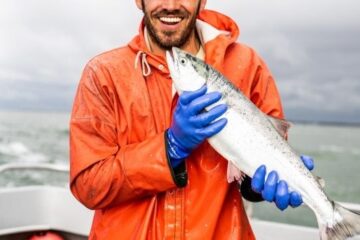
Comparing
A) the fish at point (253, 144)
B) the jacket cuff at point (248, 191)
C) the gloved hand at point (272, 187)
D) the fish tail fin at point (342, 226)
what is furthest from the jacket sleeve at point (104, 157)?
the fish tail fin at point (342, 226)

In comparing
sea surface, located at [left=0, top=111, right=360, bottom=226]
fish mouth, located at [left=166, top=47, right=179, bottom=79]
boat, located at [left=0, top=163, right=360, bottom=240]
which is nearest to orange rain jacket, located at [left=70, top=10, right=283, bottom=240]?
fish mouth, located at [left=166, top=47, right=179, bottom=79]

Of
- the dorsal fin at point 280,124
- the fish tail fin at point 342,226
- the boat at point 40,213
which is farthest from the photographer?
the boat at point 40,213

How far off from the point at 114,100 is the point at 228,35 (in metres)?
0.88

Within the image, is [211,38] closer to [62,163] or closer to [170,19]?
[170,19]

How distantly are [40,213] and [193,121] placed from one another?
150 inches

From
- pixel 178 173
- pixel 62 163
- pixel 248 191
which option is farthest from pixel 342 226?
pixel 62 163

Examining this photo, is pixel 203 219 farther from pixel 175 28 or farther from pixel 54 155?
pixel 54 155

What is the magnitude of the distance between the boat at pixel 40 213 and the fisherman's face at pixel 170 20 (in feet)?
10.2

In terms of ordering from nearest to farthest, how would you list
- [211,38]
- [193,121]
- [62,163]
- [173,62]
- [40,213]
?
1. [193,121]
2. [173,62]
3. [211,38]
4. [40,213]
5. [62,163]

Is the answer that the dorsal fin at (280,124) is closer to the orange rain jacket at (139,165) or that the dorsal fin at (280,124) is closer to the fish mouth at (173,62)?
the orange rain jacket at (139,165)

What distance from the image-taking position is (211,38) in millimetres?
3352

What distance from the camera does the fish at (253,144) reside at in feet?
9.75

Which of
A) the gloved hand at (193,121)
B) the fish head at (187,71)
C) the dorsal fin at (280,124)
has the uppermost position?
the fish head at (187,71)

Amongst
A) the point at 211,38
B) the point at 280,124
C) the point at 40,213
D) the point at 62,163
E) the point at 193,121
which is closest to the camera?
the point at 193,121
